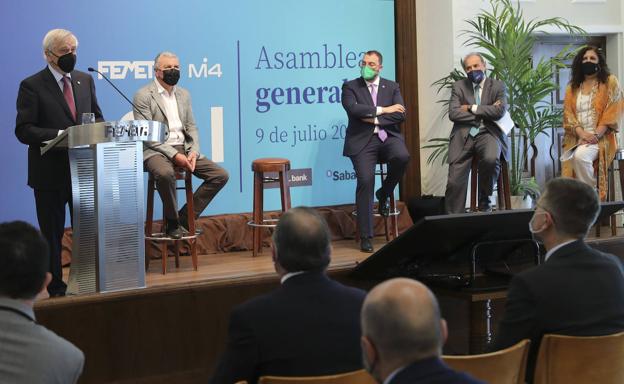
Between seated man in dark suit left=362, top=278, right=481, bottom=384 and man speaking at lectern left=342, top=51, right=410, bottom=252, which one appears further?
man speaking at lectern left=342, top=51, right=410, bottom=252

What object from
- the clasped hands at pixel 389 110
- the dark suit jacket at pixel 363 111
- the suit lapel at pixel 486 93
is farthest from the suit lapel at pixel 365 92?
the suit lapel at pixel 486 93

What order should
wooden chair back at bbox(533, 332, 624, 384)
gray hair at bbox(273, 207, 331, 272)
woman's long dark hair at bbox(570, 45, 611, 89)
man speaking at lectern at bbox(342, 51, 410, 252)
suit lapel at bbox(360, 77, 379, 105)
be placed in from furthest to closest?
woman's long dark hair at bbox(570, 45, 611, 89) → suit lapel at bbox(360, 77, 379, 105) → man speaking at lectern at bbox(342, 51, 410, 252) → wooden chair back at bbox(533, 332, 624, 384) → gray hair at bbox(273, 207, 331, 272)

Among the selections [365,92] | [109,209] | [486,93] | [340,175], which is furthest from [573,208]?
[340,175]

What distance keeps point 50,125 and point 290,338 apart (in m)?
2.69

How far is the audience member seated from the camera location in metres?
2.13

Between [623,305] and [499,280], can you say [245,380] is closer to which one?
[623,305]

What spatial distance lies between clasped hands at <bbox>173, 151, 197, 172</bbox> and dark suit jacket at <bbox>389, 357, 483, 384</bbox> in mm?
3846

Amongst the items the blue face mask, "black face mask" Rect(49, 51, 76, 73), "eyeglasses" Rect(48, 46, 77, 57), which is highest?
the blue face mask

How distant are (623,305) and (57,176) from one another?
2948 millimetres

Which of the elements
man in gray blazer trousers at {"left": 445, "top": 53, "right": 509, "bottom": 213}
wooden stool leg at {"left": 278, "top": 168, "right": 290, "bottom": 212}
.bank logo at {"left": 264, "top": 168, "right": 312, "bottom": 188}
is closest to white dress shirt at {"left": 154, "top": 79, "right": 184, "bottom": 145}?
wooden stool leg at {"left": 278, "top": 168, "right": 290, "bottom": 212}

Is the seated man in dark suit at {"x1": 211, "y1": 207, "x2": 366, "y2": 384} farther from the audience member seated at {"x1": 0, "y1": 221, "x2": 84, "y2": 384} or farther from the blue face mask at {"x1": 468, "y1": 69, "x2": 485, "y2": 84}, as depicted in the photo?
the blue face mask at {"x1": 468, "y1": 69, "x2": 485, "y2": 84}

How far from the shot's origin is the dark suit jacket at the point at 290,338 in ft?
7.92

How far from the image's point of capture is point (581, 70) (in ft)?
22.1

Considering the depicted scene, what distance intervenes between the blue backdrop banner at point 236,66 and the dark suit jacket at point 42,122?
4.41ft
